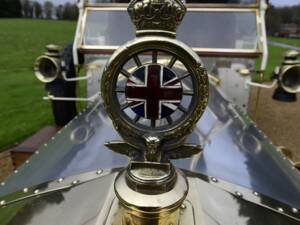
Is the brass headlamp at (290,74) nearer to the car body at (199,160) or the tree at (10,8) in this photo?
the car body at (199,160)

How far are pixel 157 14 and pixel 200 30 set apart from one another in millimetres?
1842

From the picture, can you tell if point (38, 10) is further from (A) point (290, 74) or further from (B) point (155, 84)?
(B) point (155, 84)

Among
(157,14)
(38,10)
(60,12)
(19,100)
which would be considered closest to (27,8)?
(38,10)

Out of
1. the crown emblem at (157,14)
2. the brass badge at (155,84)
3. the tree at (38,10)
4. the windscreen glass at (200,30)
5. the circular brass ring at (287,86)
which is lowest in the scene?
the tree at (38,10)

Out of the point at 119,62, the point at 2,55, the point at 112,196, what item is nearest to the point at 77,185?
the point at 112,196

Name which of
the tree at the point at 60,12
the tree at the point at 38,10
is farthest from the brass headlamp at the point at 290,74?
the tree at the point at 38,10

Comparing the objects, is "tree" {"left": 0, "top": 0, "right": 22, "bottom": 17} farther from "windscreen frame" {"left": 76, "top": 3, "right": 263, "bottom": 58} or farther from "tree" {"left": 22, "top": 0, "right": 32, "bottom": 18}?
"windscreen frame" {"left": 76, "top": 3, "right": 263, "bottom": 58}

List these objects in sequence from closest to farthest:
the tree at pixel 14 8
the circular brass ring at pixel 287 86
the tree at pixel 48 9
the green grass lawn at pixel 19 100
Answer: the circular brass ring at pixel 287 86 < the green grass lawn at pixel 19 100 < the tree at pixel 14 8 < the tree at pixel 48 9

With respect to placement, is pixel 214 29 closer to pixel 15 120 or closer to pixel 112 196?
pixel 112 196

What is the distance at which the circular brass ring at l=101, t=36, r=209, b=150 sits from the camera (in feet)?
2.48

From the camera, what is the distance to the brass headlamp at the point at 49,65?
262cm

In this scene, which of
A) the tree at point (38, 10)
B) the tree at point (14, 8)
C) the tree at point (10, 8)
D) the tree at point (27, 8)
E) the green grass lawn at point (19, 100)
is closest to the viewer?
Result: the green grass lawn at point (19, 100)

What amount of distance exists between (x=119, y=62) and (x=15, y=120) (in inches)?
189

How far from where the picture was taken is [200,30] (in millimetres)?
2562
